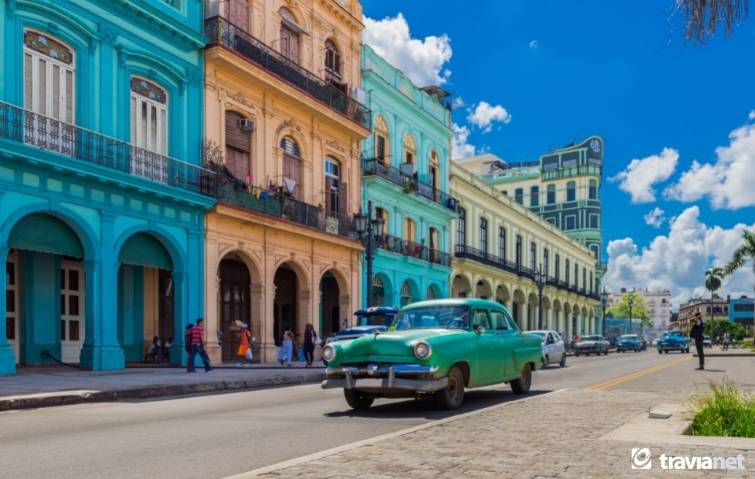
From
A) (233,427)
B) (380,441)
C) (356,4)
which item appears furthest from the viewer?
(356,4)

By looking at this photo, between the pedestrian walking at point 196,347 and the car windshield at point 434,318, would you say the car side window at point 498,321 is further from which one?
the pedestrian walking at point 196,347

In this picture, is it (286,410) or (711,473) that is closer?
(711,473)

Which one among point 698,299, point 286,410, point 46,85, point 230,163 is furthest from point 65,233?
point 698,299

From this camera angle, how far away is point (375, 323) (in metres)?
22.2

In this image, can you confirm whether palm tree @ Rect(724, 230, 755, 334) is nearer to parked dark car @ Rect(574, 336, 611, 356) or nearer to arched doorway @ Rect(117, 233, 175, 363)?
parked dark car @ Rect(574, 336, 611, 356)

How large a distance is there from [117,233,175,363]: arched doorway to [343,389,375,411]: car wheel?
38.4ft

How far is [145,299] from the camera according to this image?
77.3ft

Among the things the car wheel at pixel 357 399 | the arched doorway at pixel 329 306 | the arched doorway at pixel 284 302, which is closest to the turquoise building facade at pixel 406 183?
the arched doorway at pixel 329 306

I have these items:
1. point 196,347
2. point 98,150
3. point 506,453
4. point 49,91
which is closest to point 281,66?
point 98,150

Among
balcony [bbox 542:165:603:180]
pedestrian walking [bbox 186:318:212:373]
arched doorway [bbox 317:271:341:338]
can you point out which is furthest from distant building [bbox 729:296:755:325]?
pedestrian walking [bbox 186:318:212:373]

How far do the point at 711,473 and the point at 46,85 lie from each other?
17.4m

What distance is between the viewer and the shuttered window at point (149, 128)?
20.9 metres

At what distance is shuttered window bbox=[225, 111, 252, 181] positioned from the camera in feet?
82.4

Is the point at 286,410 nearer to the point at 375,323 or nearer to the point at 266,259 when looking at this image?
the point at 375,323
